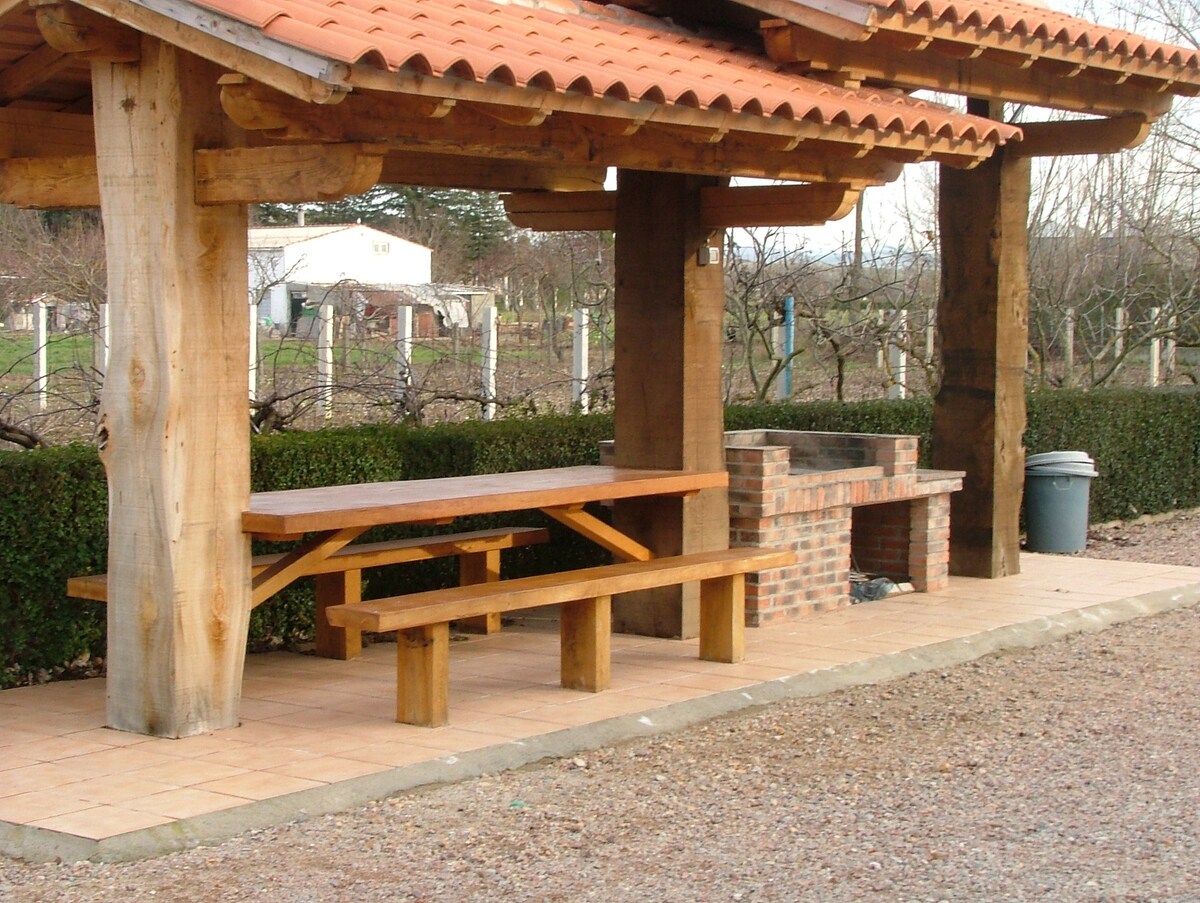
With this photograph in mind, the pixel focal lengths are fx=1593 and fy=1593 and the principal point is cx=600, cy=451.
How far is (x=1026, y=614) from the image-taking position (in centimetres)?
922

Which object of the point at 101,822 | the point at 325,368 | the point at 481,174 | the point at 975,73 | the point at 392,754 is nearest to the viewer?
the point at 101,822

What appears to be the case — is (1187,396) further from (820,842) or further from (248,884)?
(248,884)

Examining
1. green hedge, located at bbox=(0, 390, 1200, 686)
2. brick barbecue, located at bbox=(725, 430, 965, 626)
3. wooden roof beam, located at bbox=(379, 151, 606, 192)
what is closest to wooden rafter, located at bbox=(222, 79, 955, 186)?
wooden roof beam, located at bbox=(379, 151, 606, 192)

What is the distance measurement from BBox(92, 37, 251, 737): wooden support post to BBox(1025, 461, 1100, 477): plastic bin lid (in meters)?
7.42

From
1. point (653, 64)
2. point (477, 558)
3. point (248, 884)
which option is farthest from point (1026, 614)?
point (248, 884)

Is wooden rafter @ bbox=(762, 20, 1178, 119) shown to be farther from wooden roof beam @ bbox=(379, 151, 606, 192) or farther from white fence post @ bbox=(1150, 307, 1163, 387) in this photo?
white fence post @ bbox=(1150, 307, 1163, 387)

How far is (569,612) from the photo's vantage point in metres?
7.13

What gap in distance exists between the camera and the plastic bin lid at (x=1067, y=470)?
468 inches

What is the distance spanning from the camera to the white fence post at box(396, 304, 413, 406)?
444 inches

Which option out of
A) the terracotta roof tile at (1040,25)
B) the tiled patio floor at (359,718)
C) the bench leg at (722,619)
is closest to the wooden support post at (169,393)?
the tiled patio floor at (359,718)

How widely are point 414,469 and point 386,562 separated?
1313 mm

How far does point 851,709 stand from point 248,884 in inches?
129

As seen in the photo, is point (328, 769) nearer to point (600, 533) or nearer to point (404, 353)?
point (600, 533)

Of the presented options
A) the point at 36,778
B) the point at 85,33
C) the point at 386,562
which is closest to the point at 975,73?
the point at 386,562
